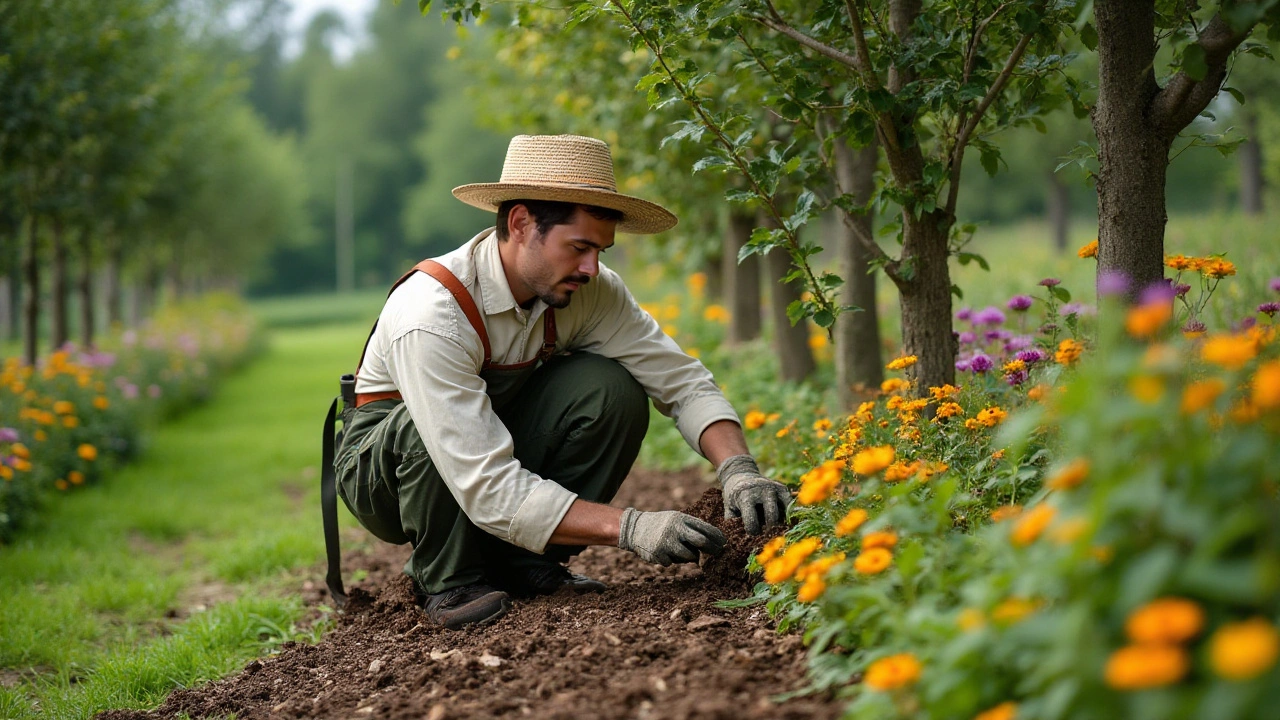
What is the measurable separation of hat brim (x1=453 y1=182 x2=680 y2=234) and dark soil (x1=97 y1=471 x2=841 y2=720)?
0.97m

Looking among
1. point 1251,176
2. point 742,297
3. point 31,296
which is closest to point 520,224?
point 742,297

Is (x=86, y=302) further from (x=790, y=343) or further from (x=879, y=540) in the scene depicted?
(x=879, y=540)

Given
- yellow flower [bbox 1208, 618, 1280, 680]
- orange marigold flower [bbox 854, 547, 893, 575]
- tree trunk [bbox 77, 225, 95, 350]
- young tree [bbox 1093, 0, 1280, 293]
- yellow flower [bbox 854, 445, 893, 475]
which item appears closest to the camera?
yellow flower [bbox 1208, 618, 1280, 680]

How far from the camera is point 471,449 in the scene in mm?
2984

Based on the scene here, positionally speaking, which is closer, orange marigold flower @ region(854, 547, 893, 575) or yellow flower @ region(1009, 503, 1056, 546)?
yellow flower @ region(1009, 503, 1056, 546)

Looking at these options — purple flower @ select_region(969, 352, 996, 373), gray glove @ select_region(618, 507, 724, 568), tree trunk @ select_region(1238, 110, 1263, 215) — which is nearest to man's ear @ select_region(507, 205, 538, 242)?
gray glove @ select_region(618, 507, 724, 568)

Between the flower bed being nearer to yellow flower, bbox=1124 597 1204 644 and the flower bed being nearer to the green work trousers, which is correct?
the green work trousers

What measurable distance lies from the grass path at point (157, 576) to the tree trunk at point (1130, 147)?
3028 millimetres

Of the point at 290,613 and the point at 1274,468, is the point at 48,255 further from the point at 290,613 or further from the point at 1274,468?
the point at 1274,468

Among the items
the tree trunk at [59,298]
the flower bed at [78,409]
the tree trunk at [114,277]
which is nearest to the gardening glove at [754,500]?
the flower bed at [78,409]

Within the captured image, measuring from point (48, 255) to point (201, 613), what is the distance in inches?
352

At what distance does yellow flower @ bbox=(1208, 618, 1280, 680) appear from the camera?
1110 millimetres

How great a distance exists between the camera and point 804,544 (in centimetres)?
206

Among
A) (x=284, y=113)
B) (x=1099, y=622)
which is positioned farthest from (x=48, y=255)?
(x=284, y=113)
